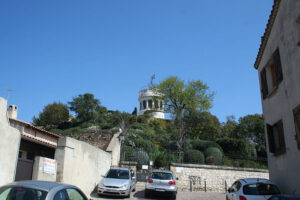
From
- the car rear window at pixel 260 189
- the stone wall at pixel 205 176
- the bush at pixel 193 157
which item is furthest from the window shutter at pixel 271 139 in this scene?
the bush at pixel 193 157

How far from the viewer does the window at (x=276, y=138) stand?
11.6m

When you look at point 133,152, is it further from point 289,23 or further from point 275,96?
point 289,23

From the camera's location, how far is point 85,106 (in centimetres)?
4041

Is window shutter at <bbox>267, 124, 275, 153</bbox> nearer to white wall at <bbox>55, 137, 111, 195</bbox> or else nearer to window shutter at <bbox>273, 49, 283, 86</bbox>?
window shutter at <bbox>273, 49, 283, 86</bbox>

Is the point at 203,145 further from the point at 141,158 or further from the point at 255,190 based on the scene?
the point at 255,190

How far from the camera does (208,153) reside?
22.9 m

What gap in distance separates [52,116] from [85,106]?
20.1ft

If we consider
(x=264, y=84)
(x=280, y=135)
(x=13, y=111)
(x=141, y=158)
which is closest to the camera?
(x=280, y=135)

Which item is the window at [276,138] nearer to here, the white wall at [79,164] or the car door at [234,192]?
the car door at [234,192]

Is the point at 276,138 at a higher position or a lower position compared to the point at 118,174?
higher

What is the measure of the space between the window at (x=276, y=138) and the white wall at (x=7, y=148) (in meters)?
10.3

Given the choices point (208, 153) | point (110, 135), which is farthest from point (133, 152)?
point (208, 153)

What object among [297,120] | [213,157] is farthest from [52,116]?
[297,120]

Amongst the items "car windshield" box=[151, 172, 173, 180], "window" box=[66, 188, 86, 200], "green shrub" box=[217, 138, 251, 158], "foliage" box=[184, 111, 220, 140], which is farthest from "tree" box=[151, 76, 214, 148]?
"window" box=[66, 188, 86, 200]
